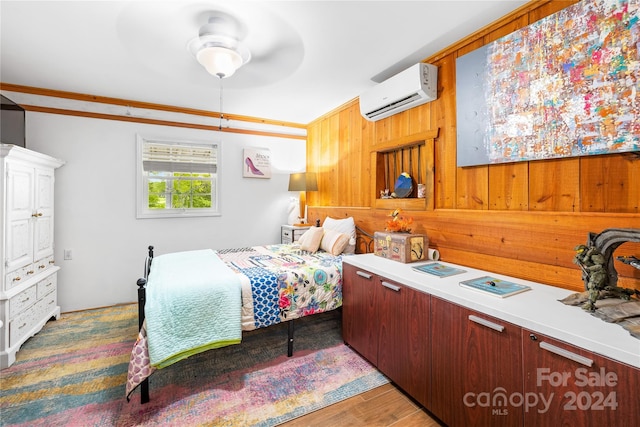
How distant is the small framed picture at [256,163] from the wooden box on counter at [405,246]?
253 centimetres

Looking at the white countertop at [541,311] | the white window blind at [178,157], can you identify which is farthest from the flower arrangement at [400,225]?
the white window blind at [178,157]

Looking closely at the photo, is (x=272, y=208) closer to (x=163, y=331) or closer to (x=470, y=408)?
(x=163, y=331)

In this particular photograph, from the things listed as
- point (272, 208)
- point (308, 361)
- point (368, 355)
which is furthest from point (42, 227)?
point (368, 355)

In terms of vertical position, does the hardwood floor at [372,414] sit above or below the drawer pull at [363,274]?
below

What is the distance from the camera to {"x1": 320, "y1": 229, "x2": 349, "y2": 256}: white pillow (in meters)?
3.00

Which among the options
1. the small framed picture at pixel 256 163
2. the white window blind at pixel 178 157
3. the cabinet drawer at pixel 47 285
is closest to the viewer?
the cabinet drawer at pixel 47 285

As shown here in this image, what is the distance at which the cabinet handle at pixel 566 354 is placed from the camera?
3.23 feet

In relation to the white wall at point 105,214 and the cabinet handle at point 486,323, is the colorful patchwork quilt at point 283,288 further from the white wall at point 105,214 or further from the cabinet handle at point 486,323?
the white wall at point 105,214

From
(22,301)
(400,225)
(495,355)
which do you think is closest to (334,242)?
(400,225)

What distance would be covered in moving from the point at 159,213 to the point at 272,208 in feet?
5.16

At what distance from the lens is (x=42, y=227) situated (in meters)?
2.86

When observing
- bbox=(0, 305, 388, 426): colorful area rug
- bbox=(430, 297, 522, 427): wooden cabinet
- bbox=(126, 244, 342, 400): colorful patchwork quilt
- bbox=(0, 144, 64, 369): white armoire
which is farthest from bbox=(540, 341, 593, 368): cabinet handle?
bbox=(0, 144, 64, 369): white armoire

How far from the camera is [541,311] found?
1.25m

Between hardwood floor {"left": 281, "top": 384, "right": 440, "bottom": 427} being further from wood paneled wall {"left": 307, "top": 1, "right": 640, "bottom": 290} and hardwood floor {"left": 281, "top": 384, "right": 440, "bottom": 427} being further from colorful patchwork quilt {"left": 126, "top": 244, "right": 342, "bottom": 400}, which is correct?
wood paneled wall {"left": 307, "top": 1, "right": 640, "bottom": 290}
